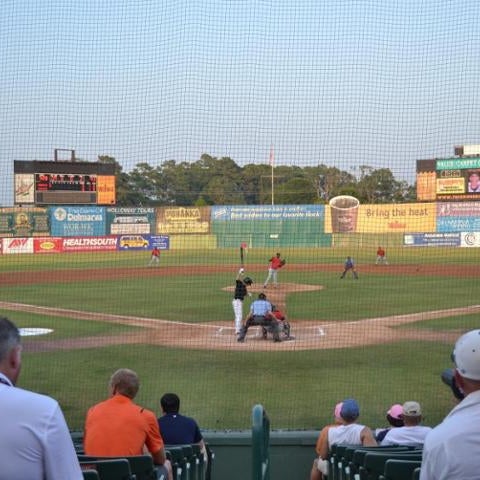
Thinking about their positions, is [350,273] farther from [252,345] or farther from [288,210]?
[252,345]

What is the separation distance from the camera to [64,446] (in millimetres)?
1953

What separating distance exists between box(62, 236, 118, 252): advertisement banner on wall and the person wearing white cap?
126 ft

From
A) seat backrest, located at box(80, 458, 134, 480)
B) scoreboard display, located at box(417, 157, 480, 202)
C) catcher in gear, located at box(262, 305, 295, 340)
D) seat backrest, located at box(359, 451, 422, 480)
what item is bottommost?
catcher in gear, located at box(262, 305, 295, 340)

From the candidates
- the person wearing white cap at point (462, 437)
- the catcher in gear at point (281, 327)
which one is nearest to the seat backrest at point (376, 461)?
the person wearing white cap at point (462, 437)

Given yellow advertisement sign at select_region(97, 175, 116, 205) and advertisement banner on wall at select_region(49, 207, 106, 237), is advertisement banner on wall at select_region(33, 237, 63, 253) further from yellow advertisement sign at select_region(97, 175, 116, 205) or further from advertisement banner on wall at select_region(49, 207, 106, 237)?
yellow advertisement sign at select_region(97, 175, 116, 205)

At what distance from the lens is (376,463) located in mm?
3516

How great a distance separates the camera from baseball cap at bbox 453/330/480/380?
2.10 metres

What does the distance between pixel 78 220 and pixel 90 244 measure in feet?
43.1

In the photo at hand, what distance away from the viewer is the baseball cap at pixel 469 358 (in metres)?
2.10

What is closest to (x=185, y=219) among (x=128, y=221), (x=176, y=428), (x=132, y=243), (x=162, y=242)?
(x=128, y=221)

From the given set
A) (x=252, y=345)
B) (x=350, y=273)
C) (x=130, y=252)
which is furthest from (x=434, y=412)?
(x=130, y=252)

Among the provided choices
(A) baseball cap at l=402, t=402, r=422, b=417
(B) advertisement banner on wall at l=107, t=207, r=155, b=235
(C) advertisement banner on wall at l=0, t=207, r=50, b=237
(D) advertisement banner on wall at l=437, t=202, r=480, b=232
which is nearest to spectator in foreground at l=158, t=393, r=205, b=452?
(A) baseball cap at l=402, t=402, r=422, b=417

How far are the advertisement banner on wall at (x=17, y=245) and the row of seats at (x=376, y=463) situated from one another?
3475 cm

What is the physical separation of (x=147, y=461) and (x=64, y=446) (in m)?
1.74
